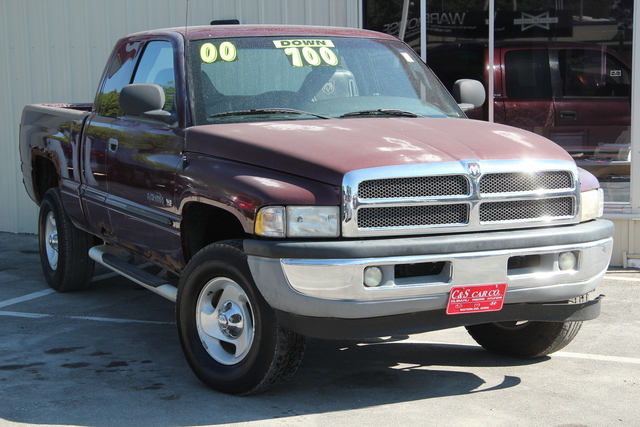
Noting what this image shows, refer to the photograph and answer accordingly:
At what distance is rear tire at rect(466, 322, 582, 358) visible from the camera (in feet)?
17.4

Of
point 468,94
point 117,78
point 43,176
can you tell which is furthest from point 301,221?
point 43,176

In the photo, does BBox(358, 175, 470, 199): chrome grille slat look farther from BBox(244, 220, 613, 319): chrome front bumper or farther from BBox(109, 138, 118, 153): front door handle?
BBox(109, 138, 118, 153): front door handle

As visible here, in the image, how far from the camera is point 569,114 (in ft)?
30.5

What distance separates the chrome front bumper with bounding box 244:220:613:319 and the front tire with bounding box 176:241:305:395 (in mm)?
182

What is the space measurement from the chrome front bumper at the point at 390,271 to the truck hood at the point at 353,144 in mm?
382

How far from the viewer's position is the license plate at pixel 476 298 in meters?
4.33

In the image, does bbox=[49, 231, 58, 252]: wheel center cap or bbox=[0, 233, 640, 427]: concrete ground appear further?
bbox=[49, 231, 58, 252]: wheel center cap

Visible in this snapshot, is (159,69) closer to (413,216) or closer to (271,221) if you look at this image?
(271,221)

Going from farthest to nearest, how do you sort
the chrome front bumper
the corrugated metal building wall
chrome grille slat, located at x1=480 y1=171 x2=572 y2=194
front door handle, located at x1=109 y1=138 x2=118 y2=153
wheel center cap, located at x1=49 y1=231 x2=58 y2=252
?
the corrugated metal building wall
wheel center cap, located at x1=49 y1=231 x2=58 y2=252
front door handle, located at x1=109 y1=138 x2=118 y2=153
chrome grille slat, located at x1=480 y1=171 x2=572 y2=194
the chrome front bumper

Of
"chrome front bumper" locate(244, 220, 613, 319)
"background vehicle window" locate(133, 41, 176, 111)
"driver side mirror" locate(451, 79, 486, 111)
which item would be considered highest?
"background vehicle window" locate(133, 41, 176, 111)

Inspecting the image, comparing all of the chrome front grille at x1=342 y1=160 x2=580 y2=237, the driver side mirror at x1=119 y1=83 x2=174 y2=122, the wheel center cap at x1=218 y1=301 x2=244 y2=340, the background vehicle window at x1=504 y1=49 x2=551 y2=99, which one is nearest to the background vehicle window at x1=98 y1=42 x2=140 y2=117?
the driver side mirror at x1=119 y1=83 x2=174 y2=122

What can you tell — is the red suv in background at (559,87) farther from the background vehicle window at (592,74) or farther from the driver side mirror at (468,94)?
the driver side mirror at (468,94)

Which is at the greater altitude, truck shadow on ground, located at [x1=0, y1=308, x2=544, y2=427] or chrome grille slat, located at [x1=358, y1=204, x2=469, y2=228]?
chrome grille slat, located at [x1=358, y1=204, x2=469, y2=228]

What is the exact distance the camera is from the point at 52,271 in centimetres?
787
